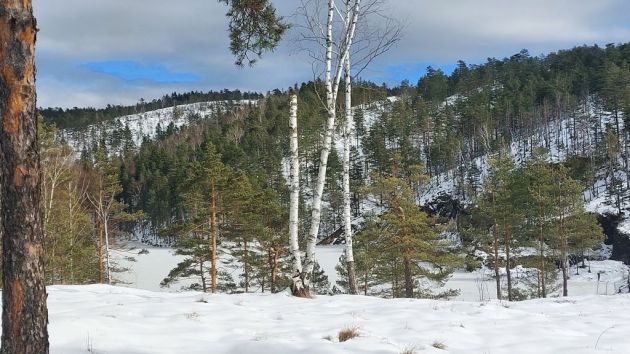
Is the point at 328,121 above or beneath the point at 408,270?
above

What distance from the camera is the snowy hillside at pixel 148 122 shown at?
142 metres

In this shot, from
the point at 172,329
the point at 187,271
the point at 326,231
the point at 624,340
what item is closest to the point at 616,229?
the point at 326,231

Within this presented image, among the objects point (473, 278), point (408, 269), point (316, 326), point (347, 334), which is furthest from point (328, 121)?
point (473, 278)

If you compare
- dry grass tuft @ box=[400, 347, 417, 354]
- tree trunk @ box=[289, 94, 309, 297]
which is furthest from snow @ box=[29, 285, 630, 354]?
tree trunk @ box=[289, 94, 309, 297]

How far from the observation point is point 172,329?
490 centimetres

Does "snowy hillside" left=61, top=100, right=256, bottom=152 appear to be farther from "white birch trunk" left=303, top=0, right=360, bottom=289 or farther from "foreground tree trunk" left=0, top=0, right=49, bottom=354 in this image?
"foreground tree trunk" left=0, top=0, right=49, bottom=354

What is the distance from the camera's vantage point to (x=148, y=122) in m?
175

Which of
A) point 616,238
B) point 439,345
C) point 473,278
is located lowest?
point 473,278

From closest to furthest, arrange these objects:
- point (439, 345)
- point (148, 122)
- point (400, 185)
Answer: point (439, 345), point (400, 185), point (148, 122)

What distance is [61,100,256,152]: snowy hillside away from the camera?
142000 millimetres

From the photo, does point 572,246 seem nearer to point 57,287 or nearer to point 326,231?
point 57,287

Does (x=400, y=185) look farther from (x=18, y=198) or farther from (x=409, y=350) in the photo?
(x=18, y=198)

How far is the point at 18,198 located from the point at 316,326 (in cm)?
348

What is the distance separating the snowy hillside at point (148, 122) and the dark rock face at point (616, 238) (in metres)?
111
